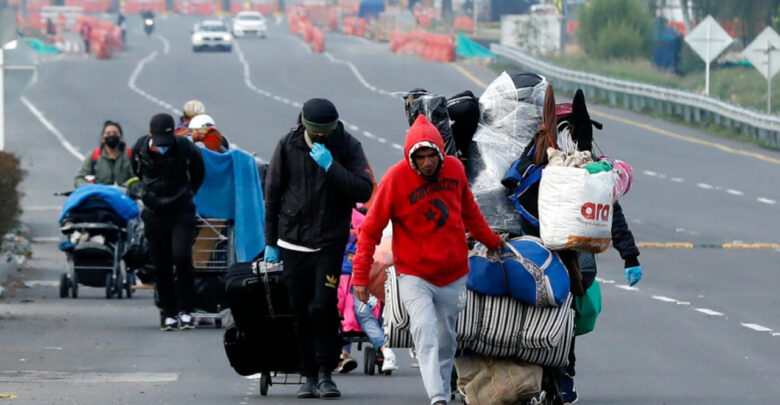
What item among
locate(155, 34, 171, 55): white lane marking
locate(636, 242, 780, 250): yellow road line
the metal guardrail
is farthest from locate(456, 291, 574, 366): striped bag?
locate(155, 34, 171, 55): white lane marking

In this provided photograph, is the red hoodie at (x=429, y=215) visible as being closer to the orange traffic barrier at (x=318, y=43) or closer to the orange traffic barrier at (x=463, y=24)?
the orange traffic barrier at (x=318, y=43)

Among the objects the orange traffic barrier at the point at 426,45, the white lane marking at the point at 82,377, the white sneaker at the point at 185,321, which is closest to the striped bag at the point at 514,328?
the white lane marking at the point at 82,377

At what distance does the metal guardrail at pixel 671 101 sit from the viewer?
38.7 metres

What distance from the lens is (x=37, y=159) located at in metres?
38.8

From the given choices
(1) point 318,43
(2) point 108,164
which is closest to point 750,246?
(2) point 108,164

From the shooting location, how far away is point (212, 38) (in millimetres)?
76125

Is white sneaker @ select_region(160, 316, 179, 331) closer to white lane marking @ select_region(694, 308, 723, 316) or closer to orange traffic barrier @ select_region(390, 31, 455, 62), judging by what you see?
white lane marking @ select_region(694, 308, 723, 316)

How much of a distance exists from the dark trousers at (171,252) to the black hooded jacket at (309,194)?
168 inches

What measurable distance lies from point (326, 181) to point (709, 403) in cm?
256

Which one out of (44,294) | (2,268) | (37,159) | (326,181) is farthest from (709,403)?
(37,159)

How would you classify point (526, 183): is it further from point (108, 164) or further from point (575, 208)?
point (108, 164)

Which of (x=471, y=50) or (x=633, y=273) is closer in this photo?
(x=633, y=273)

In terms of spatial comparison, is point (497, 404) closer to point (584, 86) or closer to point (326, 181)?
point (326, 181)

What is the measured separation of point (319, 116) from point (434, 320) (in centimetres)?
175
